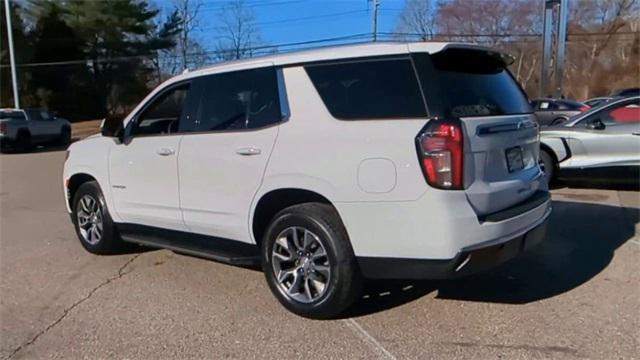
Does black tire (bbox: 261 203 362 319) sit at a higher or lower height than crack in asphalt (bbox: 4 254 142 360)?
higher

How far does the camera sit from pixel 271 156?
4.18m

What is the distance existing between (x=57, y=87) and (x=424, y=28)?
34.6 meters

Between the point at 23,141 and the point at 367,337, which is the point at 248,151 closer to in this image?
the point at 367,337

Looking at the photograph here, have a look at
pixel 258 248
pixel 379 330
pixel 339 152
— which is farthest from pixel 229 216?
pixel 379 330

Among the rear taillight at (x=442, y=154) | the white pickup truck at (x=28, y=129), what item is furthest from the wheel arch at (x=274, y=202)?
→ the white pickup truck at (x=28, y=129)

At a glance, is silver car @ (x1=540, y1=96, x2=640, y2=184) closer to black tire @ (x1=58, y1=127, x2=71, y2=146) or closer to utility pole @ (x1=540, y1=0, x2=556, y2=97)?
black tire @ (x1=58, y1=127, x2=71, y2=146)

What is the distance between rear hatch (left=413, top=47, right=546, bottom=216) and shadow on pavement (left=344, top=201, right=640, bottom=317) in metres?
0.87

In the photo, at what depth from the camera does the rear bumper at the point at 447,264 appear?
3617 mm

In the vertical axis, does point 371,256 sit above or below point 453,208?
below

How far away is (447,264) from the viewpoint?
3.61m

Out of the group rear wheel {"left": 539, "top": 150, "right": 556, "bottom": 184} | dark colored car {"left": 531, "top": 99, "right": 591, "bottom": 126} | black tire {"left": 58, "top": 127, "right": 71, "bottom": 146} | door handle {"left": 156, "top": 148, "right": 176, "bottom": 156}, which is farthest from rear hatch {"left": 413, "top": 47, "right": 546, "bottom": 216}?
black tire {"left": 58, "top": 127, "right": 71, "bottom": 146}

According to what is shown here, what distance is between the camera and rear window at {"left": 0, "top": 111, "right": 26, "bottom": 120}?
22438 millimetres

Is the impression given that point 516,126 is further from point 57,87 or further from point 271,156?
point 57,87

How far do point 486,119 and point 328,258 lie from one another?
4.71ft
